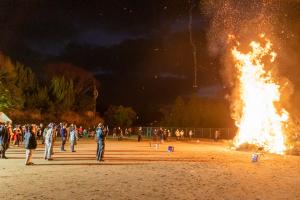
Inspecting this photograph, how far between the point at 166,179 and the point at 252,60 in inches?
915

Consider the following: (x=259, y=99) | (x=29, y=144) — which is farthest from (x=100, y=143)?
(x=259, y=99)

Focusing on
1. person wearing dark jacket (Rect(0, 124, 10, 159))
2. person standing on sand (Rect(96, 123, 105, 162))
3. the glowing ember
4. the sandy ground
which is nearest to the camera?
the sandy ground

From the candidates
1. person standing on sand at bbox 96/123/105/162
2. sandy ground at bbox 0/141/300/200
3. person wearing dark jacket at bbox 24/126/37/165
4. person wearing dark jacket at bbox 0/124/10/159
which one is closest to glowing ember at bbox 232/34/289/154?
sandy ground at bbox 0/141/300/200

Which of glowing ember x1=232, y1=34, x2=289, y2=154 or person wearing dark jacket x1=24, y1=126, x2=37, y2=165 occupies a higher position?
glowing ember x1=232, y1=34, x2=289, y2=154

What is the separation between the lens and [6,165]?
1898cm

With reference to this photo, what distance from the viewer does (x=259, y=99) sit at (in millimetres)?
35594

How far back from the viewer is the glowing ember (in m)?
34.8

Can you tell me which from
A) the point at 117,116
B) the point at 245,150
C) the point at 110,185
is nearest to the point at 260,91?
the point at 245,150

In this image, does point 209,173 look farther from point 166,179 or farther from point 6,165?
point 6,165

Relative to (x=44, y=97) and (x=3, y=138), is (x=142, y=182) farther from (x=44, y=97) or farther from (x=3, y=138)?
(x=44, y=97)

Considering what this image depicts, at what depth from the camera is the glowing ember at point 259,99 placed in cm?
3478

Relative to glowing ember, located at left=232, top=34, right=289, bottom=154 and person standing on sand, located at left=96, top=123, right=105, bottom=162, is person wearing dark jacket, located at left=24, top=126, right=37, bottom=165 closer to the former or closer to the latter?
person standing on sand, located at left=96, top=123, right=105, bottom=162

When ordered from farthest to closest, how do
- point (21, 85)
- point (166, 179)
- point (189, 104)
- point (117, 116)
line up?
point (189, 104), point (117, 116), point (21, 85), point (166, 179)

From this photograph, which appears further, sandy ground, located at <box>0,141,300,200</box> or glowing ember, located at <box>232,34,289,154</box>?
glowing ember, located at <box>232,34,289,154</box>
